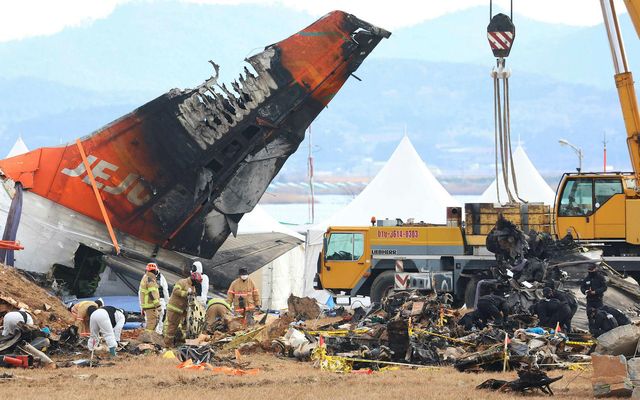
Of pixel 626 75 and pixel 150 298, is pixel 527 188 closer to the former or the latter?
pixel 626 75

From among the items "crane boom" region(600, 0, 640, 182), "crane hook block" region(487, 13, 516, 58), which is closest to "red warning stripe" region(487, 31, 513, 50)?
"crane hook block" region(487, 13, 516, 58)

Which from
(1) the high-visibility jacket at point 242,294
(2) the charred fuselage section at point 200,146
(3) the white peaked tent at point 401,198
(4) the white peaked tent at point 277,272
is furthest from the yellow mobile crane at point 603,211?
(3) the white peaked tent at point 401,198

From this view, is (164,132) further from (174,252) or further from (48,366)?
(48,366)

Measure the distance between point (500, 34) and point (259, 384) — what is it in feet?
40.0

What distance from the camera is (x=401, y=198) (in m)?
41.9

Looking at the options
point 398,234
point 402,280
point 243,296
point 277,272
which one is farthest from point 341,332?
point 277,272

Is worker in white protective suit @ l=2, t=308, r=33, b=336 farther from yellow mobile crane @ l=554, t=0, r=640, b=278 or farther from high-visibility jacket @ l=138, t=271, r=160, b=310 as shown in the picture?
yellow mobile crane @ l=554, t=0, r=640, b=278

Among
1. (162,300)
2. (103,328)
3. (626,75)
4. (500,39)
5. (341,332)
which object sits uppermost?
(500,39)

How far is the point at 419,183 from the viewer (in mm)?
42531

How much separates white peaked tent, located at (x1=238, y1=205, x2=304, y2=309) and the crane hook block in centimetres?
1080

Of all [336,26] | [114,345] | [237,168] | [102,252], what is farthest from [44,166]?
[114,345]

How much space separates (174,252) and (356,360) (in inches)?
542

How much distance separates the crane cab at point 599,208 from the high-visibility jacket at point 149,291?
1055 centimetres

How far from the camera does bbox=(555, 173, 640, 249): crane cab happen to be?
2697cm
